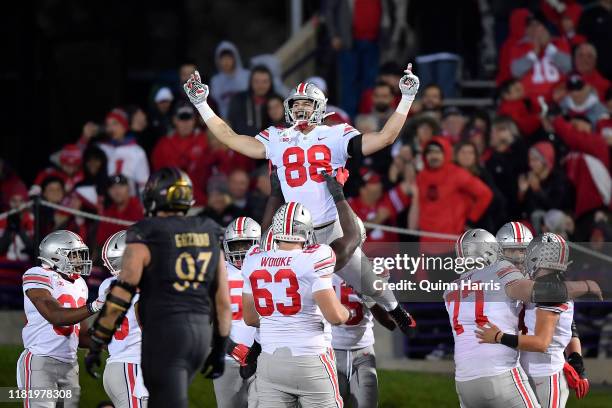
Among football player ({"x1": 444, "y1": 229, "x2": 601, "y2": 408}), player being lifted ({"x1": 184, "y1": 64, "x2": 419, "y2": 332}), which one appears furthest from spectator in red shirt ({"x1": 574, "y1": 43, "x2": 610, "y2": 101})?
football player ({"x1": 444, "y1": 229, "x2": 601, "y2": 408})

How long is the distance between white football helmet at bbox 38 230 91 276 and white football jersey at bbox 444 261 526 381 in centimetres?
308

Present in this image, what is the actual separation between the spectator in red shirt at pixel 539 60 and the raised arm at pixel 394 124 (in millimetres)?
6632

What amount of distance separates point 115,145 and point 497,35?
18.4 feet

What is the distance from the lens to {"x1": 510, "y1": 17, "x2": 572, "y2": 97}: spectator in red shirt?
1925 cm

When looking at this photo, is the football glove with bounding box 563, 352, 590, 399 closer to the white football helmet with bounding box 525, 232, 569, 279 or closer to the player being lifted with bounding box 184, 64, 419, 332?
the white football helmet with bounding box 525, 232, 569, 279

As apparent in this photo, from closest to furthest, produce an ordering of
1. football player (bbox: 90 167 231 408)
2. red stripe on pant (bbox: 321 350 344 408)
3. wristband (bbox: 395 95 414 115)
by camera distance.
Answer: football player (bbox: 90 167 231 408) → red stripe on pant (bbox: 321 350 344 408) → wristband (bbox: 395 95 414 115)

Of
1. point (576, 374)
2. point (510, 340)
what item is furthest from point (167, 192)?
point (576, 374)

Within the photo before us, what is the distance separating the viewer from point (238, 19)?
77.8ft

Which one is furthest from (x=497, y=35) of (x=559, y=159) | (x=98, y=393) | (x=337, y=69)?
(x=98, y=393)

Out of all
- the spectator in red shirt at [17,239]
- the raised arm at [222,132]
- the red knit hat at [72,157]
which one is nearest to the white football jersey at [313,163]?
the raised arm at [222,132]

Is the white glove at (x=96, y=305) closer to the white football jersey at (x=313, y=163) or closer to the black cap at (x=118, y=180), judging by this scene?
the white football jersey at (x=313, y=163)

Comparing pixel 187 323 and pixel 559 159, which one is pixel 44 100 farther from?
pixel 187 323

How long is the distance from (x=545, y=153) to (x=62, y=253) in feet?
20.4

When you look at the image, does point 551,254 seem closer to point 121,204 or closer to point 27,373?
point 27,373
